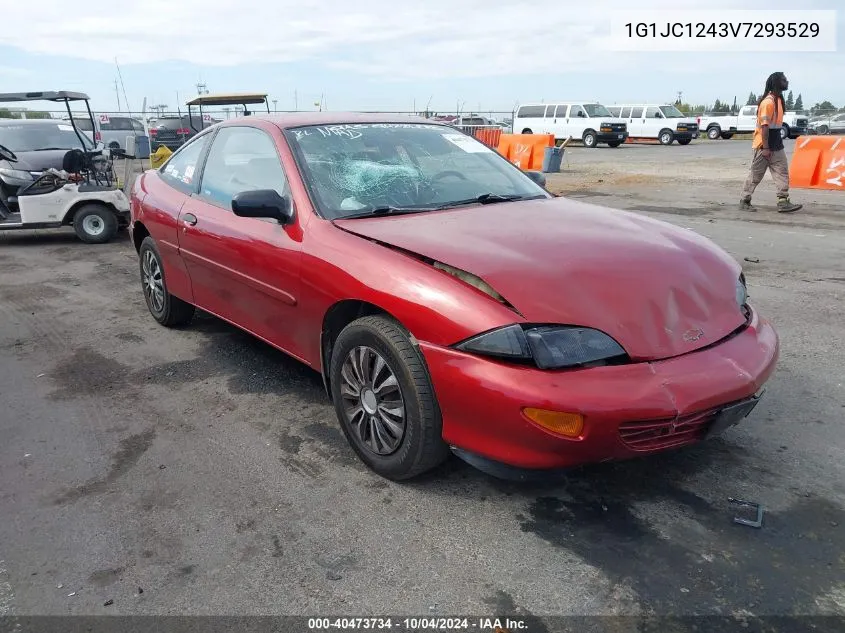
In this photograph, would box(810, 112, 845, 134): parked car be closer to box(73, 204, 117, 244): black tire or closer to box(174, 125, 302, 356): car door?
box(73, 204, 117, 244): black tire

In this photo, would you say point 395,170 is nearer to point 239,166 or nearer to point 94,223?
point 239,166

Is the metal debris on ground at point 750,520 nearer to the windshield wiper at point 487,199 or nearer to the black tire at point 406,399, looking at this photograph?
the black tire at point 406,399

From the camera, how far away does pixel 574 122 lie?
32062 millimetres

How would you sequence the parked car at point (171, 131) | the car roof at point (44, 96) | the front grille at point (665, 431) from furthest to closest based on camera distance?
the parked car at point (171, 131) < the car roof at point (44, 96) < the front grille at point (665, 431)

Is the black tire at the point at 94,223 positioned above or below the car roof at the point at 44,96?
below

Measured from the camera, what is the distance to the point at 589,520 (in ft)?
8.78

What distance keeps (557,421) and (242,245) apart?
2.17 m

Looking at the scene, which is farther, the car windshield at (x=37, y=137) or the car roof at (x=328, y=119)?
the car windshield at (x=37, y=137)

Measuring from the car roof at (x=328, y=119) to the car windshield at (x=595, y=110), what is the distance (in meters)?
29.5

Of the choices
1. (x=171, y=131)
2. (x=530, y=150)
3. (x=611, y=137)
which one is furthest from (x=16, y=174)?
(x=611, y=137)

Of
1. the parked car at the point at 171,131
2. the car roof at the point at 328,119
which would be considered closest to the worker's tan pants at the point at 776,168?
the car roof at the point at 328,119

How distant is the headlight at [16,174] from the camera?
30.1 ft

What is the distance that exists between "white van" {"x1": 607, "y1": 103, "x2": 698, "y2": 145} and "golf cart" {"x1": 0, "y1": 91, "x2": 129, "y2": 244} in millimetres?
28121

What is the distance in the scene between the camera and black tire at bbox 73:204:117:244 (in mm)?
9164
